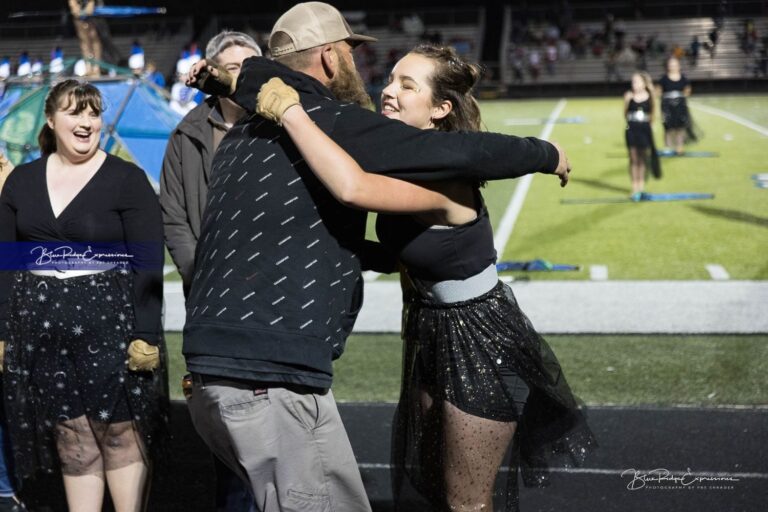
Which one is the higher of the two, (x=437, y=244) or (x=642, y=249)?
(x=437, y=244)

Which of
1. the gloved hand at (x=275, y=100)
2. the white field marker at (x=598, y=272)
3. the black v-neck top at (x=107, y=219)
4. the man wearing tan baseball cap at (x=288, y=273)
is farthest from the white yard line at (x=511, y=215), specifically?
the gloved hand at (x=275, y=100)

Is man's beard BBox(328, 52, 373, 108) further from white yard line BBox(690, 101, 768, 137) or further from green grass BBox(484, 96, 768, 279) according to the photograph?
white yard line BBox(690, 101, 768, 137)

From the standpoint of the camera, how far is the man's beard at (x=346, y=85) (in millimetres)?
2861

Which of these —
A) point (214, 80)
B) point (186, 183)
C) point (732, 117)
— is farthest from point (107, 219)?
point (732, 117)

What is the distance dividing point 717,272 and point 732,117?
1971 centimetres

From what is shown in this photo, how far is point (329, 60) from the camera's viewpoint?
282 centimetres

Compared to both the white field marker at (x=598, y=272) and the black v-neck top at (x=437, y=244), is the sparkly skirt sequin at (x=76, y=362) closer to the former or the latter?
the black v-neck top at (x=437, y=244)

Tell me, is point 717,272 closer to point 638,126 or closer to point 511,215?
point 511,215

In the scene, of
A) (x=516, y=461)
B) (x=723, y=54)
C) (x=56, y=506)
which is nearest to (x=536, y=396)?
(x=516, y=461)

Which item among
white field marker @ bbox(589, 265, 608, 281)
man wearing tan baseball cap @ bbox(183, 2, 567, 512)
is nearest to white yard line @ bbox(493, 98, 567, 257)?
white field marker @ bbox(589, 265, 608, 281)

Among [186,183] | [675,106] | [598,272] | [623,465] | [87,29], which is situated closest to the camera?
[186,183]

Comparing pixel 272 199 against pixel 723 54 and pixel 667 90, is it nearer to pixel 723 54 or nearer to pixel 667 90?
pixel 667 90

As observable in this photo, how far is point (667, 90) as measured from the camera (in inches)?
789

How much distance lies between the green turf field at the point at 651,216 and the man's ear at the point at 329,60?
292 inches
